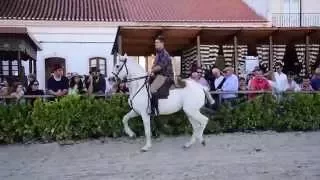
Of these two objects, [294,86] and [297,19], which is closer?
[294,86]

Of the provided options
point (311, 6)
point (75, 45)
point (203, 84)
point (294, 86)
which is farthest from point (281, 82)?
point (311, 6)

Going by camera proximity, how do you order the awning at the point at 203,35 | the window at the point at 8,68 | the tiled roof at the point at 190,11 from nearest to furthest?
the awning at the point at 203,35
the window at the point at 8,68
the tiled roof at the point at 190,11

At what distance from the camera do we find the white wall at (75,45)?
31797 millimetres

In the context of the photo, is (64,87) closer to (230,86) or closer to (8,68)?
(230,86)

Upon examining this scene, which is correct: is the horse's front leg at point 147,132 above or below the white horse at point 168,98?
below

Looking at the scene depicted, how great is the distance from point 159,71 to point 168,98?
679 mm

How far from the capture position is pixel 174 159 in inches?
449

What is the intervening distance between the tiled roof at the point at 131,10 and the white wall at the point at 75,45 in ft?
2.09

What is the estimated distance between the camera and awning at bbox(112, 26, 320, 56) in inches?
731

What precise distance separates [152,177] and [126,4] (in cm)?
2621

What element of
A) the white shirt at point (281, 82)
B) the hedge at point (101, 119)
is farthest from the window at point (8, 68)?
the white shirt at point (281, 82)

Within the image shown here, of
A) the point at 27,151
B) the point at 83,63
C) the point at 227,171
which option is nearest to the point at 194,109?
the point at 227,171

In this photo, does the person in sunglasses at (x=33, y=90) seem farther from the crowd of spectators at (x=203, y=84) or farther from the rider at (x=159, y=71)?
the rider at (x=159, y=71)

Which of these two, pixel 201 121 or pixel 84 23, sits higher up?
pixel 84 23
